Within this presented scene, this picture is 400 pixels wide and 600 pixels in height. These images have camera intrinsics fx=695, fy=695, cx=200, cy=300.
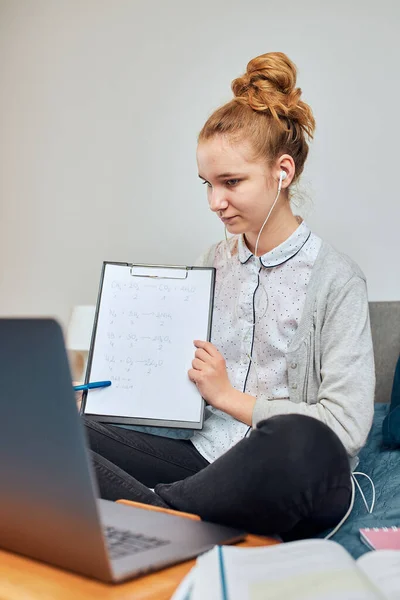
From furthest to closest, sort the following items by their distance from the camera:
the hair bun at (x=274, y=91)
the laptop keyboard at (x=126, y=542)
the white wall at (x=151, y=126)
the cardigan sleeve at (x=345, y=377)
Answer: the white wall at (x=151, y=126)
the hair bun at (x=274, y=91)
the cardigan sleeve at (x=345, y=377)
the laptop keyboard at (x=126, y=542)

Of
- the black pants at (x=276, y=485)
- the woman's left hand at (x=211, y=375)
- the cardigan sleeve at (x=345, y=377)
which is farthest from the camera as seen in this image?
the woman's left hand at (x=211, y=375)

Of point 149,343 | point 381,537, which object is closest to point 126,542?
point 381,537

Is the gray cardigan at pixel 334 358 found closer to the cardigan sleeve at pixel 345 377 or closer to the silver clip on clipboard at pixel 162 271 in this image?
the cardigan sleeve at pixel 345 377

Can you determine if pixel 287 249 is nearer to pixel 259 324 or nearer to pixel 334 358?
pixel 259 324

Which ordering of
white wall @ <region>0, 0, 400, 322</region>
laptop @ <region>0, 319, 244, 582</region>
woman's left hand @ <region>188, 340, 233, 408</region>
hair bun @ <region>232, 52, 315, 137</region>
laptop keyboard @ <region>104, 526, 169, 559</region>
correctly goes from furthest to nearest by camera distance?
1. white wall @ <region>0, 0, 400, 322</region>
2. hair bun @ <region>232, 52, 315, 137</region>
3. woman's left hand @ <region>188, 340, 233, 408</region>
4. laptop keyboard @ <region>104, 526, 169, 559</region>
5. laptop @ <region>0, 319, 244, 582</region>

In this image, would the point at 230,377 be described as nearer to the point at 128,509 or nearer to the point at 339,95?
the point at 128,509

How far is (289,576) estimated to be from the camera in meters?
0.72

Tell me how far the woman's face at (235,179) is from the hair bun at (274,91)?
0.32ft

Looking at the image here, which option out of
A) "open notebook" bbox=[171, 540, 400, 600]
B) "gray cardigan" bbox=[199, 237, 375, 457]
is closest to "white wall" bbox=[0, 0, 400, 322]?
"gray cardigan" bbox=[199, 237, 375, 457]

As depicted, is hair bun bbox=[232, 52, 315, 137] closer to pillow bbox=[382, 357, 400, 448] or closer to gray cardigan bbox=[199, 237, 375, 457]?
gray cardigan bbox=[199, 237, 375, 457]

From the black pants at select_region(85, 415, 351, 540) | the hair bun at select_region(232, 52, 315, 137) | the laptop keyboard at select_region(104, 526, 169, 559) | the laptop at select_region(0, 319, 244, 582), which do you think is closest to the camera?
the laptop at select_region(0, 319, 244, 582)

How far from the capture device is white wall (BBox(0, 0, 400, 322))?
2.05m

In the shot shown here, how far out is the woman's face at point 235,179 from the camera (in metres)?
1.42

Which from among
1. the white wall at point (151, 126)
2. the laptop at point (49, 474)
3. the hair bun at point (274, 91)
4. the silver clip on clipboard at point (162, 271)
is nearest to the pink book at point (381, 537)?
the laptop at point (49, 474)
